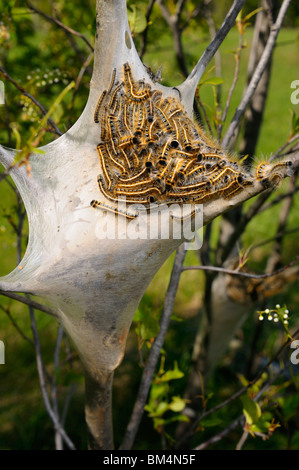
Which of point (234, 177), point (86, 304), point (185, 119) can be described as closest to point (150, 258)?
point (86, 304)

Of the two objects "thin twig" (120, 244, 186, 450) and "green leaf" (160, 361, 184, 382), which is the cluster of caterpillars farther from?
"green leaf" (160, 361, 184, 382)

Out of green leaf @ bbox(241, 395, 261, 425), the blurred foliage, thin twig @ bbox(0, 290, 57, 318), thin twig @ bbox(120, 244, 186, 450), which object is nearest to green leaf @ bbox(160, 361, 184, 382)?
the blurred foliage

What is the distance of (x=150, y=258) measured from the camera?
154cm

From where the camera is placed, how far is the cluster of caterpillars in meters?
1.39

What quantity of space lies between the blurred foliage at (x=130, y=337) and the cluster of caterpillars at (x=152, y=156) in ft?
1.40

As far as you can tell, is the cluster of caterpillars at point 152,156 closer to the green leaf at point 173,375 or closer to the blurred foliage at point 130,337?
the blurred foliage at point 130,337

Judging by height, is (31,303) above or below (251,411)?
above

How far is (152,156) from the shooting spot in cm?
145

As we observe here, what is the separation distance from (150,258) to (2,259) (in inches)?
184

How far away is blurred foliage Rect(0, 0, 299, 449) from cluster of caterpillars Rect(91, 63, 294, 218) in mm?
427

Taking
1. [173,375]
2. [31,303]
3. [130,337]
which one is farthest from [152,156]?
[130,337]

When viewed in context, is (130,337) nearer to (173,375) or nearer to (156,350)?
(173,375)

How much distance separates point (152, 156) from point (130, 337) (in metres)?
3.49
